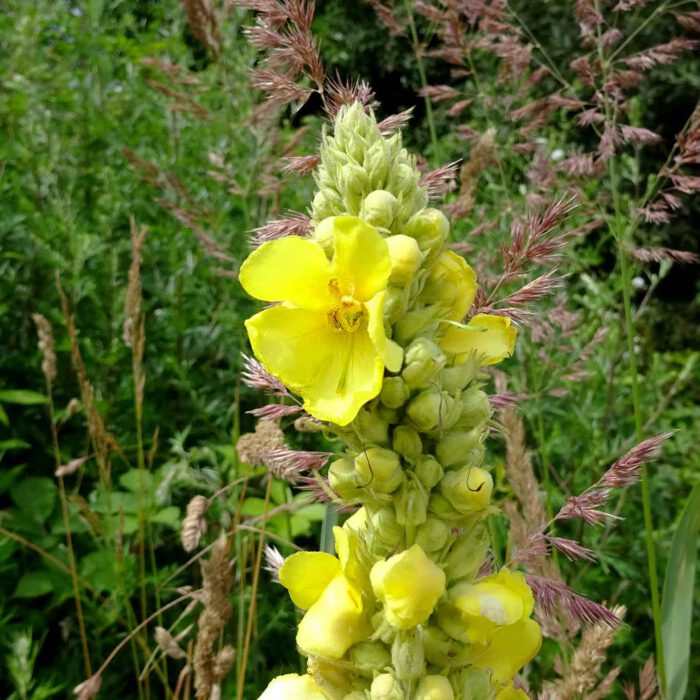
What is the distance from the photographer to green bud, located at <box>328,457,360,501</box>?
2.84 feet

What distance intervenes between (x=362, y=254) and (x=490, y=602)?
411 mm

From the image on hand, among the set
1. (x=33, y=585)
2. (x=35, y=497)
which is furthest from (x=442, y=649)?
(x=35, y=497)

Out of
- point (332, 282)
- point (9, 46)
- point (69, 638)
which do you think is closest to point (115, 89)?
point (9, 46)

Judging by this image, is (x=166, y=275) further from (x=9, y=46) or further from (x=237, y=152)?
(x=9, y=46)

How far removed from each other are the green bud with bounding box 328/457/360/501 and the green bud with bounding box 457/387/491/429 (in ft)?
0.46

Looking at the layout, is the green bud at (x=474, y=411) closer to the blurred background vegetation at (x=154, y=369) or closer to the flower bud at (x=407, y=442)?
the flower bud at (x=407, y=442)

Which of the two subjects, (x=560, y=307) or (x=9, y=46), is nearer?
(x=560, y=307)

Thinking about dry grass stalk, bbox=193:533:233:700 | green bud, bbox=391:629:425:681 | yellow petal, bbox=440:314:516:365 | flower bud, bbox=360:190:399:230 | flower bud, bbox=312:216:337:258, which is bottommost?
dry grass stalk, bbox=193:533:233:700

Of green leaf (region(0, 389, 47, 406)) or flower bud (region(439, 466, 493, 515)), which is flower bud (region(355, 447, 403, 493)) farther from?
green leaf (region(0, 389, 47, 406))

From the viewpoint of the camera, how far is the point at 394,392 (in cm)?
83

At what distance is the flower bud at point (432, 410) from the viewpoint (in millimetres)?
828

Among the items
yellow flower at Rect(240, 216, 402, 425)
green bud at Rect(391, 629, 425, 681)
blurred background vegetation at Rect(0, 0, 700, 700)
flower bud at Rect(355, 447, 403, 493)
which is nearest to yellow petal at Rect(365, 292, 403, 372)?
yellow flower at Rect(240, 216, 402, 425)

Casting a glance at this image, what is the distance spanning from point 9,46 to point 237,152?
2.11m

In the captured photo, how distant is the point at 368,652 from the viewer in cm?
88
